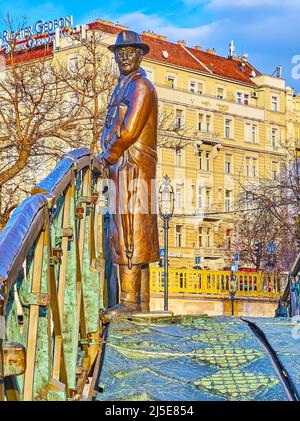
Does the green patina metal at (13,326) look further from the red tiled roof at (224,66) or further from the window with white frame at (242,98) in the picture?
the window with white frame at (242,98)

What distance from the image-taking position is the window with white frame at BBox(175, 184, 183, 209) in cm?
6769

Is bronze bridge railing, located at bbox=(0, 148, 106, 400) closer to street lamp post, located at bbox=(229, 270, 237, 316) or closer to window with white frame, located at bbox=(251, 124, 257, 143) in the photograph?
street lamp post, located at bbox=(229, 270, 237, 316)

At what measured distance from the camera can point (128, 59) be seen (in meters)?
8.10

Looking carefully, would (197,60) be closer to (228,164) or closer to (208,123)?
(208,123)

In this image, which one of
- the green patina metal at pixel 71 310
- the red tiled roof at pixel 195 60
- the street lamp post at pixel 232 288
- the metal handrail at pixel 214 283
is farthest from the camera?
the red tiled roof at pixel 195 60

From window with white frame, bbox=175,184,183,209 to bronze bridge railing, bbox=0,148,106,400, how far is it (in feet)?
197

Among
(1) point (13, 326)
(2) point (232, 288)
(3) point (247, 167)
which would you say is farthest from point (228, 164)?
(1) point (13, 326)

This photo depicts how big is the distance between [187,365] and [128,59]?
3715mm

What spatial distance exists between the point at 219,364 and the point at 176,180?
63665 mm

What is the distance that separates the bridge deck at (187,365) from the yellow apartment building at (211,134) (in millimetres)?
58141

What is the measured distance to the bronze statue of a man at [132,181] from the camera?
769 cm

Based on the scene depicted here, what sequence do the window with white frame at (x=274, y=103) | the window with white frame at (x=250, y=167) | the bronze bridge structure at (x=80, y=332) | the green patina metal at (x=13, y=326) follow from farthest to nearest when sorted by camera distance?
the window with white frame at (x=274, y=103)
the window with white frame at (x=250, y=167)
the bronze bridge structure at (x=80, y=332)
the green patina metal at (x=13, y=326)

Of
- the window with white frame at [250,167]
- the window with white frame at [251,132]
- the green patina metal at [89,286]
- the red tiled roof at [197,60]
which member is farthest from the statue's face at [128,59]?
the window with white frame at [250,167]

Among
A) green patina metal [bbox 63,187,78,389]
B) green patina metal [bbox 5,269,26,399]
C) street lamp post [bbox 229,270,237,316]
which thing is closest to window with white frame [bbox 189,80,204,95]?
street lamp post [bbox 229,270,237,316]
